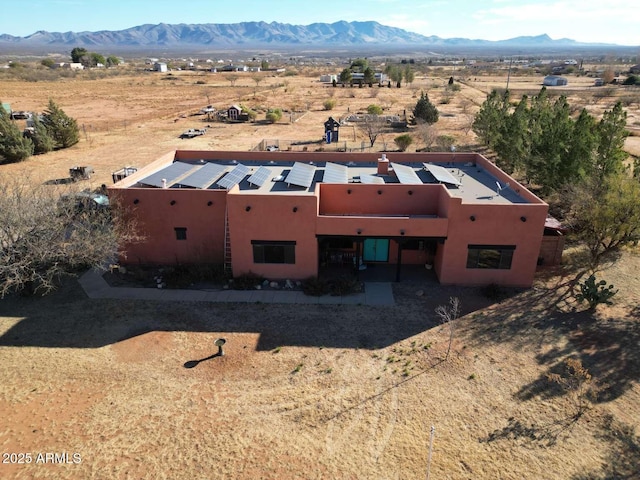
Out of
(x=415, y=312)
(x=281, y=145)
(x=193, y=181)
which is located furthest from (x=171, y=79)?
(x=415, y=312)

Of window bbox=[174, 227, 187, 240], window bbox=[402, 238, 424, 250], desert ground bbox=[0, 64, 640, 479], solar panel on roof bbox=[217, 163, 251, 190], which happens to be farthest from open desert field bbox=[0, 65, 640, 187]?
window bbox=[402, 238, 424, 250]

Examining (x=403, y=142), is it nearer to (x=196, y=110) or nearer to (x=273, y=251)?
(x=273, y=251)

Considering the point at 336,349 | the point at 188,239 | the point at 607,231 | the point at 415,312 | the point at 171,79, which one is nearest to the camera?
the point at 336,349

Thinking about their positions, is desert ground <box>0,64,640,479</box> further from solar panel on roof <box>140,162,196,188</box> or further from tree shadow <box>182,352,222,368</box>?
solar panel on roof <box>140,162,196,188</box>

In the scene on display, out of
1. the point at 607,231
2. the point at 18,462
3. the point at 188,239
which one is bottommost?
the point at 18,462

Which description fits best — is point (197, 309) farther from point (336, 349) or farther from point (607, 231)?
point (607, 231)

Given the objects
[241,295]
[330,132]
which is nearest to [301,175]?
[241,295]

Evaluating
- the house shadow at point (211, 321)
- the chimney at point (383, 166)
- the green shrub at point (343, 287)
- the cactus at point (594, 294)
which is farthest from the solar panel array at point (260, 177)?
the cactus at point (594, 294)
